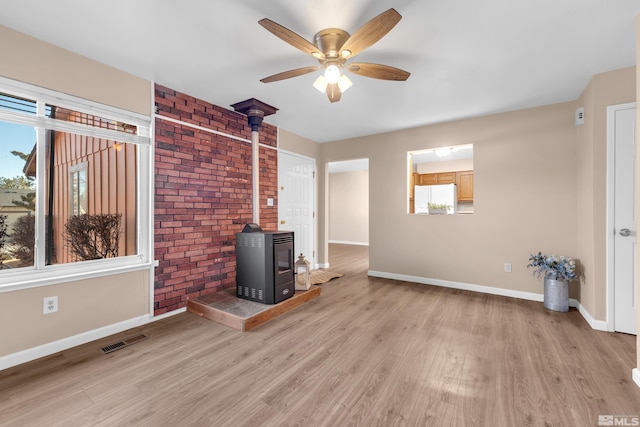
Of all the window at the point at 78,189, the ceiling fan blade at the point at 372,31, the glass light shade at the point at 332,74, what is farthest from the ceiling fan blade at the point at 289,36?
the window at the point at 78,189

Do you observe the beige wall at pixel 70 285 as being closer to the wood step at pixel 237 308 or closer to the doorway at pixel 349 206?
the wood step at pixel 237 308

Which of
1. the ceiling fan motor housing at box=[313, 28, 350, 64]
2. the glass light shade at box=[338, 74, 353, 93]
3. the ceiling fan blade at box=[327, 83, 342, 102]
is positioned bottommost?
the ceiling fan blade at box=[327, 83, 342, 102]

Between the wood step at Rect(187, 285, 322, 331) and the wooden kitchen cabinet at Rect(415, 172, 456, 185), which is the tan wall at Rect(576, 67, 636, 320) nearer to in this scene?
the wood step at Rect(187, 285, 322, 331)

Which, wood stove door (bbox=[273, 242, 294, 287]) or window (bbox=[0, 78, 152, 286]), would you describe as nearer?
window (bbox=[0, 78, 152, 286])

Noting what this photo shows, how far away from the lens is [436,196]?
21.0 feet

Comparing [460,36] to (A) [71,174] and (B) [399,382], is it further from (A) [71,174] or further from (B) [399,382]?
(A) [71,174]

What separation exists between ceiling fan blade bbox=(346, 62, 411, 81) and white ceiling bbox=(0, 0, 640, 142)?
8.9 inches

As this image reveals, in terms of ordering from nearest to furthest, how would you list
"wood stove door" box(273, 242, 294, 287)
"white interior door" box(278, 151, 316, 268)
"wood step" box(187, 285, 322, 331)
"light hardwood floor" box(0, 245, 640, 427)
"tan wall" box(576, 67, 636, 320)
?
"light hardwood floor" box(0, 245, 640, 427), "tan wall" box(576, 67, 636, 320), "wood step" box(187, 285, 322, 331), "wood stove door" box(273, 242, 294, 287), "white interior door" box(278, 151, 316, 268)

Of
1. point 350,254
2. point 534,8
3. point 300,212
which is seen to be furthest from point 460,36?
point 350,254

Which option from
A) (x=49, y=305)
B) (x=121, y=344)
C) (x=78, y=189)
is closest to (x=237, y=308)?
(x=121, y=344)

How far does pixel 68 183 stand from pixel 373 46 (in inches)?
117

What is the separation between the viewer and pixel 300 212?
503cm

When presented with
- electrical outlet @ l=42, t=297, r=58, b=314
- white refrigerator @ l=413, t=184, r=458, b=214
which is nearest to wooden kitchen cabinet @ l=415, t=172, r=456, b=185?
white refrigerator @ l=413, t=184, r=458, b=214

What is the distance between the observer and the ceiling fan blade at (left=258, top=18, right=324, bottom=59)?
1657mm
